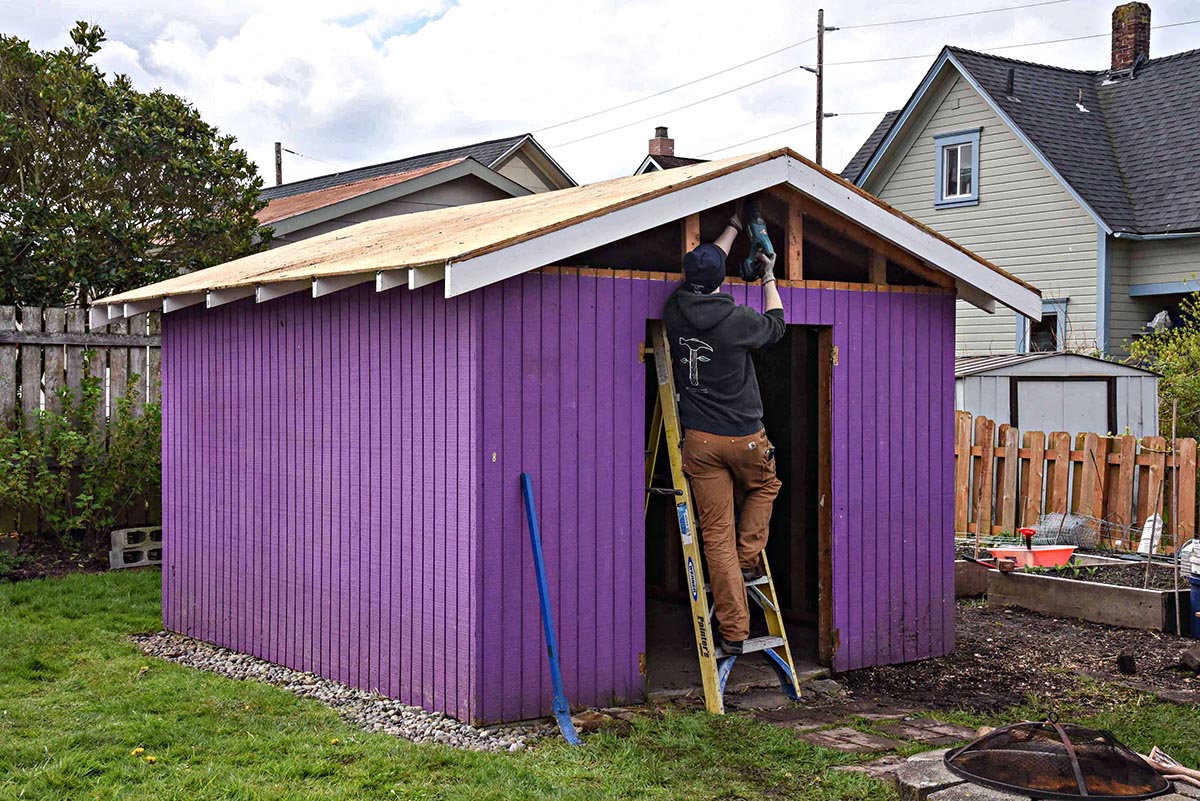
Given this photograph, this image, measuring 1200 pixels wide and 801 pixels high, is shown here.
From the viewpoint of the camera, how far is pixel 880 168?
22.9 meters

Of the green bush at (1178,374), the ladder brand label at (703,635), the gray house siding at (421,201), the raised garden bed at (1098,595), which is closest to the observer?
the ladder brand label at (703,635)

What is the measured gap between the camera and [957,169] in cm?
2189

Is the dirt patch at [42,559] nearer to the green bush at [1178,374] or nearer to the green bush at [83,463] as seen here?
the green bush at [83,463]

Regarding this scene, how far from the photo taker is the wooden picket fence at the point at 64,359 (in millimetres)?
10977

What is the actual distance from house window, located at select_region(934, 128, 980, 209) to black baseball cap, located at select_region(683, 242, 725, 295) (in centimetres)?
1573

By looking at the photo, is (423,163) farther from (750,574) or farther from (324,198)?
(750,574)

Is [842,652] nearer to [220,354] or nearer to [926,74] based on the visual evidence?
[220,354]

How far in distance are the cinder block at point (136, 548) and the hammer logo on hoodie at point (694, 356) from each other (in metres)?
6.16

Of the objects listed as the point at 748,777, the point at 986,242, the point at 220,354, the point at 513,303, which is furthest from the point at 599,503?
the point at 986,242

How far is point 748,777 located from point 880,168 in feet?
61.6

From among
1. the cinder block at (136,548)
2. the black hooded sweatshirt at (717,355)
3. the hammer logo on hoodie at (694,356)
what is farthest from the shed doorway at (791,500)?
the cinder block at (136,548)

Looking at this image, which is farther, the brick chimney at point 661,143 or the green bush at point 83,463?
the brick chimney at point 661,143

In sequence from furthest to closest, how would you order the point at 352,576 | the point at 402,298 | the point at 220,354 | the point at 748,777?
the point at 220,354 → the point at 352,576 → the point at 402,298 → the point at 748,777

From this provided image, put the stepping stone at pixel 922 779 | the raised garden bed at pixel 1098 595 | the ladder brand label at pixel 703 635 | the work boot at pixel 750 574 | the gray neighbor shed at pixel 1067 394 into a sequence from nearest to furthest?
the stepping stone at pixel 922 779 < the ladder brand label at pixel 703 635 < the work boot at pixel 750 574 < the raised garden bed at pixel 1098 595 < the gray neighbor shed at pixel 1067 394
